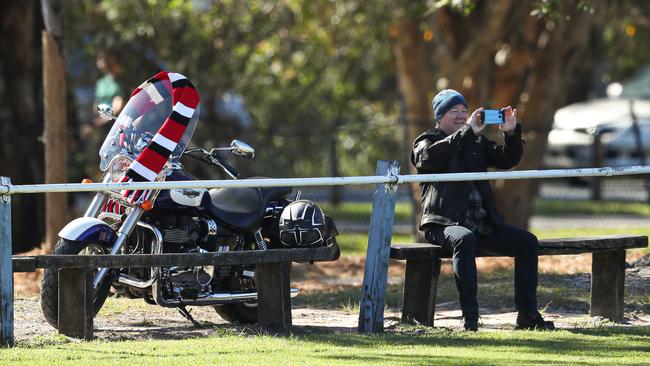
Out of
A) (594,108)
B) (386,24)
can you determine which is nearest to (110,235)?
(386,24)

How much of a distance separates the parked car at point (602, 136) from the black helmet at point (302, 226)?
1126cm

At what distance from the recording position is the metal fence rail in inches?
308

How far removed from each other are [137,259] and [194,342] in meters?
0.65

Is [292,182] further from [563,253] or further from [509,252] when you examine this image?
[563,253]

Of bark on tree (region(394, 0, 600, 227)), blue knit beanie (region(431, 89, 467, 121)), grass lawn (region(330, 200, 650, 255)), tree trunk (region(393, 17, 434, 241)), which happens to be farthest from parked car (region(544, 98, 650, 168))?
blue knit beanie (region(431, 89, 467, 121))

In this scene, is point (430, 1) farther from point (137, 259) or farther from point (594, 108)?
point (594, 108)

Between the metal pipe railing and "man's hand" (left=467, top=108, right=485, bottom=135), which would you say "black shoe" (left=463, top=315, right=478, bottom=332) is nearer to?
the metal pipe railing

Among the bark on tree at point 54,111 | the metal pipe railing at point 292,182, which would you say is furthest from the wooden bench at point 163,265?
the bark on tree at point 54,111

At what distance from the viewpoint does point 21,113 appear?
15953 millimetres

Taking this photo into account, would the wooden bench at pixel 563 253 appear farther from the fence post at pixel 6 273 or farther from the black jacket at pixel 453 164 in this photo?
the fence post at pixel 6 273

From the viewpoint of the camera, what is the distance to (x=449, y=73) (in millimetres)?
17391

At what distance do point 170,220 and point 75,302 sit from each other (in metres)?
1.06

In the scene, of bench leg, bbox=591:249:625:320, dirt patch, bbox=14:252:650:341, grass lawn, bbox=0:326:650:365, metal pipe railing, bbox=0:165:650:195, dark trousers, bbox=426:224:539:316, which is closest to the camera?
grass lawn, bbox=0:326:650:365

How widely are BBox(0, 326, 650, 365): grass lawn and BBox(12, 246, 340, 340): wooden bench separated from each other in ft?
0.57
